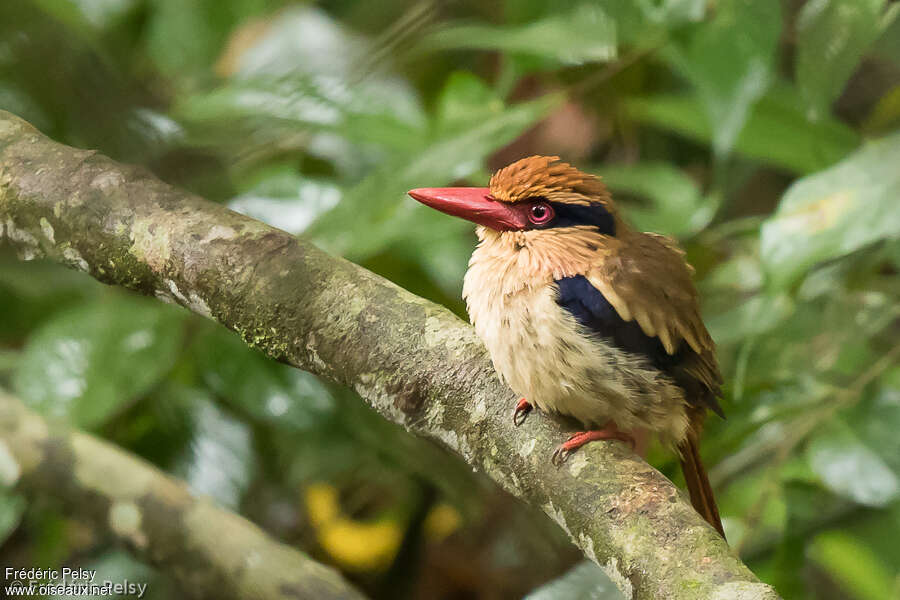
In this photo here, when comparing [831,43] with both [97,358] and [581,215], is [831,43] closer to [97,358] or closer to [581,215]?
[581,215]

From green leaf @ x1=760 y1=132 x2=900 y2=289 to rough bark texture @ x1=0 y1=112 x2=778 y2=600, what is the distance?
0.59 metres

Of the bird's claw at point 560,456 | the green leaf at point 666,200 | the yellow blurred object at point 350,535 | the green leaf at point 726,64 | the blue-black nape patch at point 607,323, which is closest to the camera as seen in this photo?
the bird's claw at point 560,456

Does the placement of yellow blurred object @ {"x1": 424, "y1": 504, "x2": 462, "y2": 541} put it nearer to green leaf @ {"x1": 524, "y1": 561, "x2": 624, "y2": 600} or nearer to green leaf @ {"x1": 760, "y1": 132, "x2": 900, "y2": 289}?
green leaf @ {"x1": 524, "y1": 561, "x2": 624, "y2": 600}

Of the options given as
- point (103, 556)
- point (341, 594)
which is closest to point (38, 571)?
point (103, 556)

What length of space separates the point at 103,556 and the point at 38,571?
0.52 feet

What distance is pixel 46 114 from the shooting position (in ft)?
1.94

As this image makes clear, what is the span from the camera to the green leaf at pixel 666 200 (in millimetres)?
2350

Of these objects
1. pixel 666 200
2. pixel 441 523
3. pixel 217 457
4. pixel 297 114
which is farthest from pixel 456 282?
pixel 297 114

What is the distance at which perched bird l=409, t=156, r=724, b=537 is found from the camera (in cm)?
140

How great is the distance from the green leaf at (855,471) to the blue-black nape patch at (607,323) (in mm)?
660

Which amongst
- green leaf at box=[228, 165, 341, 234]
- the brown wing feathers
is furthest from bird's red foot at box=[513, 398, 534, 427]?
green leaf at box=[228, 165, 341, 234]

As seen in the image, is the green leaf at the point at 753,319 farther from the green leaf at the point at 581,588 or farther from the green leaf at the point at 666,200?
the green leaf at the point at 581,588

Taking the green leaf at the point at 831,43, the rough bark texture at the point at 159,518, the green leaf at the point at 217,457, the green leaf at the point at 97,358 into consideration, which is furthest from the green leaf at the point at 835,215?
the green leaf at the point at 217,457

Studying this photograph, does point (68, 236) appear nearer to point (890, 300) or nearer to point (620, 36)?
point (620, 36)
